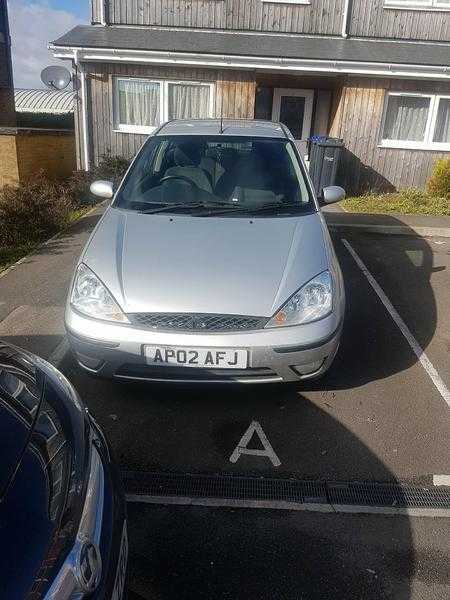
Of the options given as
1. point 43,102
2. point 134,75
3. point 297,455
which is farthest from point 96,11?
point 43,102

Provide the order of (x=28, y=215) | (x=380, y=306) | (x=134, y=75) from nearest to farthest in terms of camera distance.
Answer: (x=380, y=306)
(x=28, y=215)
(x=134, y=75)

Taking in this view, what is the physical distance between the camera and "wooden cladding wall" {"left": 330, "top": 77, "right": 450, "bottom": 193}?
11258 mm

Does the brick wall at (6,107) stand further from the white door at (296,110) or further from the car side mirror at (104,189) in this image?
the car side mirror at (104,189)

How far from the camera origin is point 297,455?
309 cm

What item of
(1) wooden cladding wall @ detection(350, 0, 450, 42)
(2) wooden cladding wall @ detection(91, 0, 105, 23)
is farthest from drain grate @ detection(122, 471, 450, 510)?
(2) wooden cladding wall @ detection(91, 0, 105, 23)

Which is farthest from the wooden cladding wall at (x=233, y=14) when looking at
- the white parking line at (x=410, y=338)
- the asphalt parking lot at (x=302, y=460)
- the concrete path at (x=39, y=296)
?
the asphalt parking lot at (x=302, y=460)

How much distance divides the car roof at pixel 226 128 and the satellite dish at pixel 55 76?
35.3 feet

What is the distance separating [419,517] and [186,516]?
1.19 meters

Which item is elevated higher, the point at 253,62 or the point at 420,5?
the point at 420,5

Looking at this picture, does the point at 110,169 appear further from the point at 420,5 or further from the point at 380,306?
the point at 420,5

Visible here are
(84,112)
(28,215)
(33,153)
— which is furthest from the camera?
(84,112)

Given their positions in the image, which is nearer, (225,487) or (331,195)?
(225,487)

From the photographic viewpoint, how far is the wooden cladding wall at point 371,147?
11258mm

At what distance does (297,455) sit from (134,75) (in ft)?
34.3
